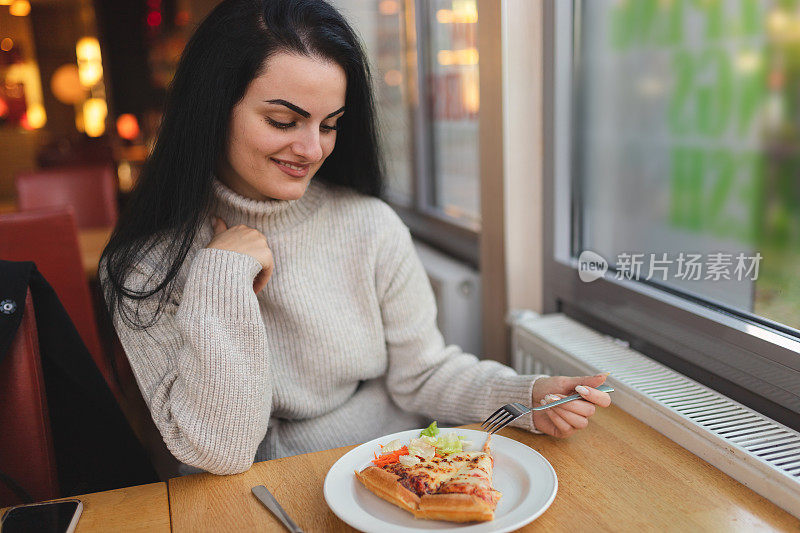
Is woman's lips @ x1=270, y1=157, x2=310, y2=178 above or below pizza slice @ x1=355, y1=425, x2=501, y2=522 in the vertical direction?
above

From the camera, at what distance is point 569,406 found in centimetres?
101

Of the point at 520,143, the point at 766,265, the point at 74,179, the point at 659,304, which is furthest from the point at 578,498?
the point at 74,179

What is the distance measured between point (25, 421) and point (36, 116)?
871 cm

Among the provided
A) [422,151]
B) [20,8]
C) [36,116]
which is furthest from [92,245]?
[36,116]

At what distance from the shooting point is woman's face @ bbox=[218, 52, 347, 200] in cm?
111

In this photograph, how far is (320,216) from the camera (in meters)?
1.33

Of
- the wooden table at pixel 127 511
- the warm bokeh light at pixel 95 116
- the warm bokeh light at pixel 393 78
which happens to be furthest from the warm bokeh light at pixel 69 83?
the wooden table at pixel 127 511

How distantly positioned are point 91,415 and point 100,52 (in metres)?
7.41

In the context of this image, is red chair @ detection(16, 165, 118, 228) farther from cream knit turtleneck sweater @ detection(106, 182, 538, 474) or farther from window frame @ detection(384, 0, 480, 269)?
cream knit turtleneck sweater @ detection(106, 182, 538, 474)

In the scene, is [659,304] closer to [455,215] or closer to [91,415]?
[91,415]

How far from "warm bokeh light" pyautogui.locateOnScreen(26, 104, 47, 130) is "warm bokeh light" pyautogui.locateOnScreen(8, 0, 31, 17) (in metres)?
1.10

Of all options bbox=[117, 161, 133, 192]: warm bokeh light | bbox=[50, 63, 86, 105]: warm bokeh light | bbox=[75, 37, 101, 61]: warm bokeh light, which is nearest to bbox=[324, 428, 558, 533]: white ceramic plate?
bbox=[117, 161, 133, 192]: warm bokeh light

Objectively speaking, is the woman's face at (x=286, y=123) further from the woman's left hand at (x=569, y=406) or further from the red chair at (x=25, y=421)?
the woman's left hand at (x=569, y=406)

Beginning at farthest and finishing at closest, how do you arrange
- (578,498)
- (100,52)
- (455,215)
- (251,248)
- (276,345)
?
(100,52), (455,215), (276,345), (251,248), (578,498)
